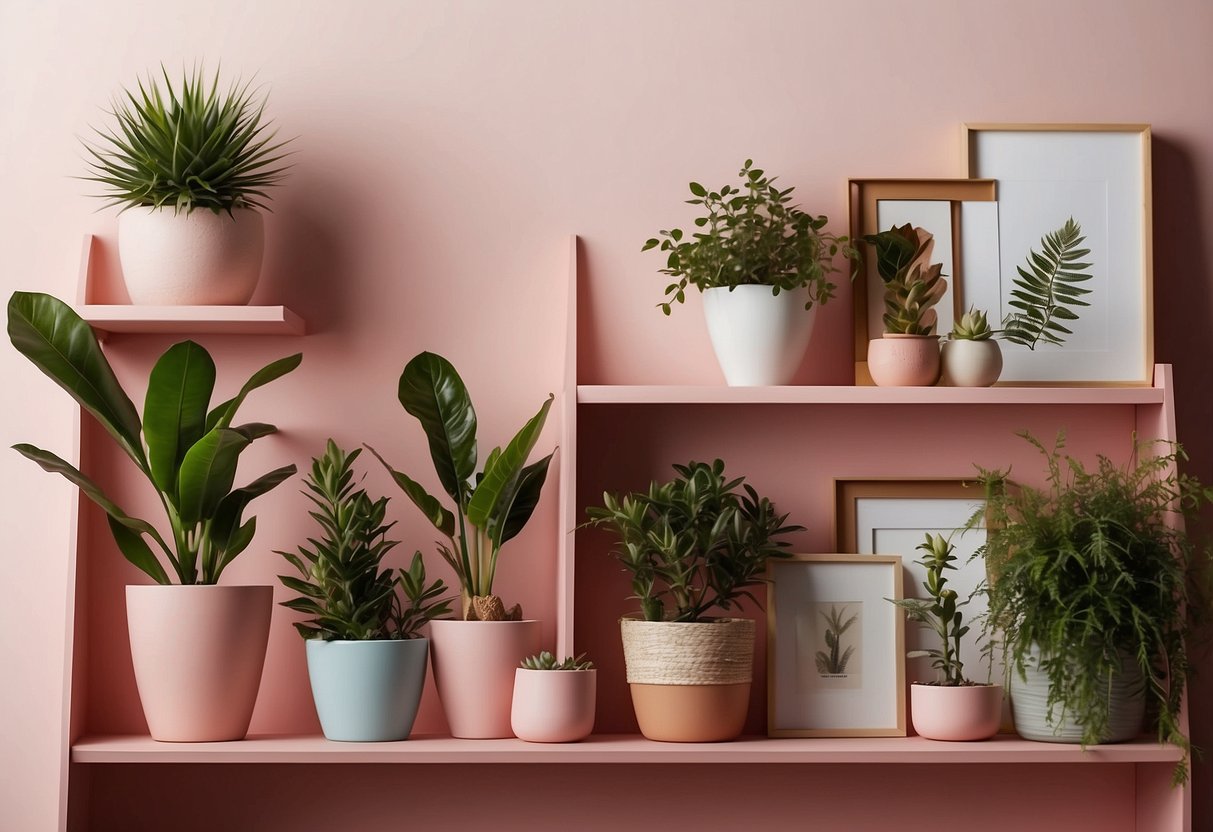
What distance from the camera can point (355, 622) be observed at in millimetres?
1498

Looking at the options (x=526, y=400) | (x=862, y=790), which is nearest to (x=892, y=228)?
(x=526, y=400)

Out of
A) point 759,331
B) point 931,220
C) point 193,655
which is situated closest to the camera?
point 193,655

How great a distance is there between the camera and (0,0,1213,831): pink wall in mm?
1669

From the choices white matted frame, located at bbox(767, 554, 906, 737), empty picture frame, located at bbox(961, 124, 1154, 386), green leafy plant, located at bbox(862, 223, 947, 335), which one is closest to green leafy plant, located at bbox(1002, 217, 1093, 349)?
empty picture frame, located at bbox(961, 124, 1154, 386)

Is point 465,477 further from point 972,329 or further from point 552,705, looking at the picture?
point 972,329

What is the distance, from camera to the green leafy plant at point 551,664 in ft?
4.92

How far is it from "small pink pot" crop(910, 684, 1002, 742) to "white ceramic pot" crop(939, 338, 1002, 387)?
0.41 meters

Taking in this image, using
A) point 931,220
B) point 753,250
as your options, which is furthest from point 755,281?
point 931,220

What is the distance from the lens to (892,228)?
167 centimetres

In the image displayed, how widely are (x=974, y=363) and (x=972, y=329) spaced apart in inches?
1.9

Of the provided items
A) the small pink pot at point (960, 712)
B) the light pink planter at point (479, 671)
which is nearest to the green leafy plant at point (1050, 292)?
the small pink pot at point (960, 712)

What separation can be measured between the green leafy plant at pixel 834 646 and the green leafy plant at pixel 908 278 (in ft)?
1.33

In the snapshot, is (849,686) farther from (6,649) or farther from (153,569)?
(6,649)

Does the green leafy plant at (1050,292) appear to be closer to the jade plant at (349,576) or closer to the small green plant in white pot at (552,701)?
the small green plant in white pot at (552,701)
